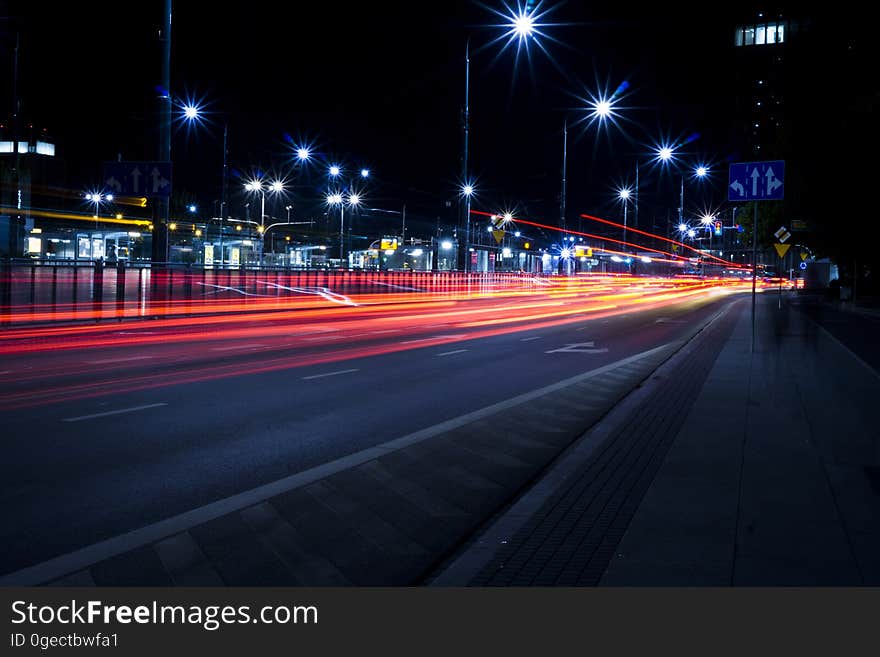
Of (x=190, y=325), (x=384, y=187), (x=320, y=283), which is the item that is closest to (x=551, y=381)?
(x=190, y=325)

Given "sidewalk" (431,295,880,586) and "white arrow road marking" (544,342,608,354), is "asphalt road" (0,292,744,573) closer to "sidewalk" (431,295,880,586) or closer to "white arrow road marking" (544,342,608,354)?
"white arrow road marking" (544,342,608,354)

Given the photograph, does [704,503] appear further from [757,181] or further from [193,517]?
[757,181]

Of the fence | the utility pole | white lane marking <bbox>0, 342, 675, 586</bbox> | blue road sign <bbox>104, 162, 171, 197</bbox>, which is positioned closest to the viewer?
white lane marking <bbox>0, 342, 675, 586</bbox>

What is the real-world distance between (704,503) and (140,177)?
61.9ft

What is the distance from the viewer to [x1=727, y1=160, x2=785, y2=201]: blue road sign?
1819 centimetres

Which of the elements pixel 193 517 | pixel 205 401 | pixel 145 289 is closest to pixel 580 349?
pixel 205 401

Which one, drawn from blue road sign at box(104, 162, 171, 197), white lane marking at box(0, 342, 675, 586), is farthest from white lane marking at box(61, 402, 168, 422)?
blue road sign at box(104, 162, 171, 197)

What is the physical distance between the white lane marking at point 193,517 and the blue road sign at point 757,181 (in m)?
11.2

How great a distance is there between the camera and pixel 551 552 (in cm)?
559

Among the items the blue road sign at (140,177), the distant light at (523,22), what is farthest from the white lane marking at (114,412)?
the distant light at (523,22)

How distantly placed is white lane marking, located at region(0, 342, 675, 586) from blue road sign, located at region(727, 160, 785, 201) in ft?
36.7

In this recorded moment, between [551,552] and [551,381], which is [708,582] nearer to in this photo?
[551,552]

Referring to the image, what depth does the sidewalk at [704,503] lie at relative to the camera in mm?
5203

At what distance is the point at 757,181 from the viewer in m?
18.4
